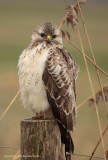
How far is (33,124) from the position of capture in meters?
4.75

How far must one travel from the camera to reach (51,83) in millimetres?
5625

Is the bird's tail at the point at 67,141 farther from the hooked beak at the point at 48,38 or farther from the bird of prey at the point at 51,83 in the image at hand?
the hooked beak at the point at 48,38

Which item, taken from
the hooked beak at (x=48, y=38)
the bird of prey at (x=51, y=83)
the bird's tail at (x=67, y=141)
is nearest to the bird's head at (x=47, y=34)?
the hooked beak at (x=48, y=38)

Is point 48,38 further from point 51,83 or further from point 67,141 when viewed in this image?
point 67,141

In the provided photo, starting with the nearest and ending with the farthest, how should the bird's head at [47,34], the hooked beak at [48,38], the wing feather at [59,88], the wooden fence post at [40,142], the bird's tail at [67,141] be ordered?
the wooden fence post at [40,142]
the bird's tail at [67,141]
the wing feather at [59,88]
the hooked beak at [48,38]
the bird's head at [47,34]

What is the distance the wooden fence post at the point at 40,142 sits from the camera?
4.66 metres

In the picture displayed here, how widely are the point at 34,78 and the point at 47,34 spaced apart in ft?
2.81

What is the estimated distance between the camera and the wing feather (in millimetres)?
5578

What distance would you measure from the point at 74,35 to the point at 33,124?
29.0 m

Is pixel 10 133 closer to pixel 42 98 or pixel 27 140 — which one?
pixel 42 98

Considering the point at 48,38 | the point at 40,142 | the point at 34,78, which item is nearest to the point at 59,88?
the point at 34,78

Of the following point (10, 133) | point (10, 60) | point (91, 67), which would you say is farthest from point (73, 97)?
point (10, 60)

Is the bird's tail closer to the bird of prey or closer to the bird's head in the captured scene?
the bird of prey

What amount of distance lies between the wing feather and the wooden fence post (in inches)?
30.0
